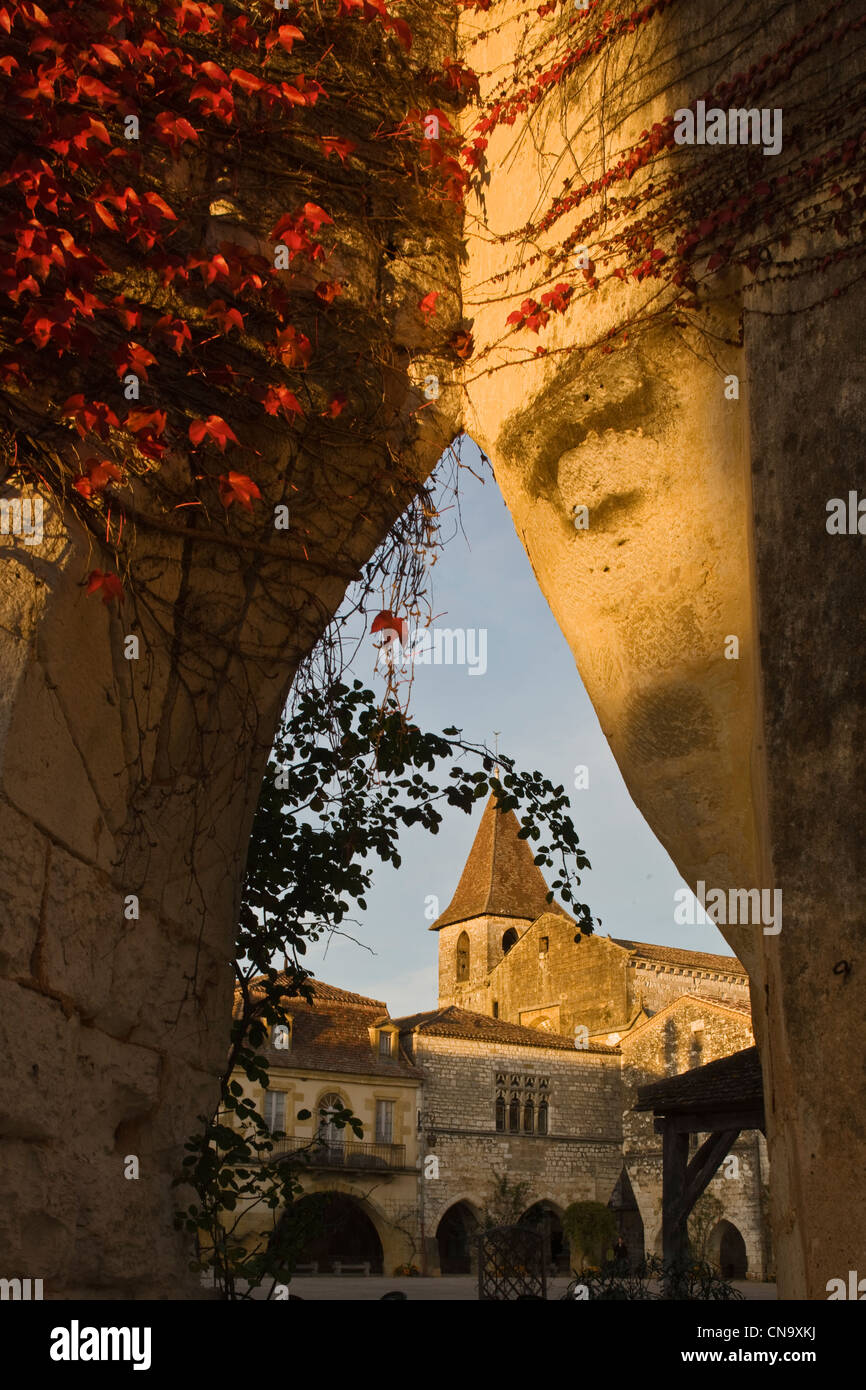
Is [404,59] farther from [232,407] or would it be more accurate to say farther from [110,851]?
[110,851]

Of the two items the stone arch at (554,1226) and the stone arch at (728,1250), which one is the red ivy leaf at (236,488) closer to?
the stone arch at (728,1250)

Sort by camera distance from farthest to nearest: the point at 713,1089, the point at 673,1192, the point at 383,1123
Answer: the point at 383,1123, the point at 673,1192, the point at 713,1089

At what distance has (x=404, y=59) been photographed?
13.5 feet

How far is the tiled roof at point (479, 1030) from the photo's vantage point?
32.6 m

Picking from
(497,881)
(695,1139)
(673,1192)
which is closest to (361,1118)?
(695,1139)

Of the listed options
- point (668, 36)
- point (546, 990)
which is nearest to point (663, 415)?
point (668, 36)

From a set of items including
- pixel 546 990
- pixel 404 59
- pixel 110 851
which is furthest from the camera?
pixel 546 990

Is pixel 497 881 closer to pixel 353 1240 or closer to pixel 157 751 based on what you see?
pixel 353 1240

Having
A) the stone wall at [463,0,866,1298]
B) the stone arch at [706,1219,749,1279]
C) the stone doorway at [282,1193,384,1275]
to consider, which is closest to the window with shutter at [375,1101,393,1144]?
the stone doorway at [282,1193,384,1275]

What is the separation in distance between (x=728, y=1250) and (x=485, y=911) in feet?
61.7

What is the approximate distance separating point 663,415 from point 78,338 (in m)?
1.55

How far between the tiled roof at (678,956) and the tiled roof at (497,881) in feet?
24.9

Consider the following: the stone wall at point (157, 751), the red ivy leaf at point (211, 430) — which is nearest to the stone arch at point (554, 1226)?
the stone wall at point (157, 751)

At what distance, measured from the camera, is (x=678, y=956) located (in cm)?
3931
